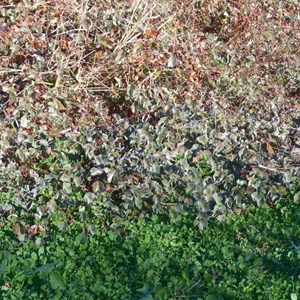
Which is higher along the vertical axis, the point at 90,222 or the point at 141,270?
the point at 141,270

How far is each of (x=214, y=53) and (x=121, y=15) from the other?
0.96 meters

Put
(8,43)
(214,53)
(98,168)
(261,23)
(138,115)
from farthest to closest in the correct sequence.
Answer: (261,23) < (214,53) < (138,115) < (8,43) < (98,168)

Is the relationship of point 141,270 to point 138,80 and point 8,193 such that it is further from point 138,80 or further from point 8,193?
point 138,80

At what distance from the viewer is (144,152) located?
15.5 ft

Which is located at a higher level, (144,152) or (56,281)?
(56,281)

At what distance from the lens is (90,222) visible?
4281 mm

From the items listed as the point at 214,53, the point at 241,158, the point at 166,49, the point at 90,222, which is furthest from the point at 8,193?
the point at 214,53

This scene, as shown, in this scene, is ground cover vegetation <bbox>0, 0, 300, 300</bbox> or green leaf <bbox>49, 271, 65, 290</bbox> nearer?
green leaf <bbox>49, 271, 65, 290</bbox>

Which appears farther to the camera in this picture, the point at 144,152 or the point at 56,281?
the point at 144,152

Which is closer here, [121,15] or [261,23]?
[121,15]

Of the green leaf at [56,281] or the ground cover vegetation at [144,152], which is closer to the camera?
the green leaf at [56,281]

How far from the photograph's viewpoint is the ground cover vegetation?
3.71 m

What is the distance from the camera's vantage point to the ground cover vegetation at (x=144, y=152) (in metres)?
3.71

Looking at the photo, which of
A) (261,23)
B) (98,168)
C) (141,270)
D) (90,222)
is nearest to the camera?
(141,270)
